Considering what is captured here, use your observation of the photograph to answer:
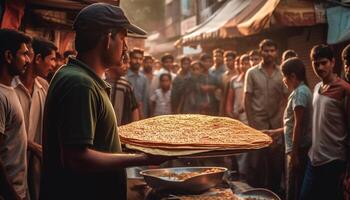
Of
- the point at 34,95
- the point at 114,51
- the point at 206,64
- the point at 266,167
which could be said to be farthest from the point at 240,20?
the point at 114,51

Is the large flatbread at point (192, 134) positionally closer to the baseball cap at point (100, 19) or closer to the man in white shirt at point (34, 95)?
the baseball cap at point (100, 19)

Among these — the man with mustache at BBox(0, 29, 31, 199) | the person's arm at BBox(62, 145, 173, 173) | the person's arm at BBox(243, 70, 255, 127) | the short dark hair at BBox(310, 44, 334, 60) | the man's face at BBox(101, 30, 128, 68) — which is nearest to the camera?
the person's arm at BBox(62, 145, 173, 173)

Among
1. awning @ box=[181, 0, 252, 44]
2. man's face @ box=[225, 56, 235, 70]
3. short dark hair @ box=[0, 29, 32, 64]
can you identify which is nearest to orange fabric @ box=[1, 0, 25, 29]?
short dark hair @ box=[0, 29, 32, 64]

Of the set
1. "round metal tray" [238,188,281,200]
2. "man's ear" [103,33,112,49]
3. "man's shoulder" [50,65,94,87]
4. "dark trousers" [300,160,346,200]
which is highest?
"man's ear" [103,33,112,49]

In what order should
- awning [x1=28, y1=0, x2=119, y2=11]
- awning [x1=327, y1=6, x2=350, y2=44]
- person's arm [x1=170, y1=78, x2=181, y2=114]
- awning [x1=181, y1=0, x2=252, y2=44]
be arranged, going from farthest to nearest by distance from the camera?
awning [x1=181, y1=0, x2=252, y2=44] → person's arm [x1=170, y1=78, x2=181, y2=114] → awning [x1=327, y1=6, x2=350, y2=44] → awning [x1=28, y1=0, x2=119, y2=11]

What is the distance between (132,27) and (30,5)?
4.25 m

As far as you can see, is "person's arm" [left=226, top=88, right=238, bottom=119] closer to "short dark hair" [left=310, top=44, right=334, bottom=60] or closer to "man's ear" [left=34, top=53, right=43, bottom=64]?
"short dark hair" [left=310, top=44, right=334, bottom=60]

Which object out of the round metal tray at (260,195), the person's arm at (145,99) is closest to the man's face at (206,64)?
the person's arm at (145,99)

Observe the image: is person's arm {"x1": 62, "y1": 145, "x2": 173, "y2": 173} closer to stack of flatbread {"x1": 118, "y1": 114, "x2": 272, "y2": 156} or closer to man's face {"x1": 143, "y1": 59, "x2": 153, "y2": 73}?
stack of flatbread {"x1": 118, "y1": 114, "x2": 272, "y2": 156}

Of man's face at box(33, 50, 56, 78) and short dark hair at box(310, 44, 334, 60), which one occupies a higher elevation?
short dark hair at box(310, 44, 334, 60)

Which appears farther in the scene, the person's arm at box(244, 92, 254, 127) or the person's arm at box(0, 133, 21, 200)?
the person's arm at box(244, 92, 254, 127)

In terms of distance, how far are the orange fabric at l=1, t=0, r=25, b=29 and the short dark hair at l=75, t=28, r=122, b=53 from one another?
11.2 feet

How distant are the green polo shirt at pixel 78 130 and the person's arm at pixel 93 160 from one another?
1.6 inches

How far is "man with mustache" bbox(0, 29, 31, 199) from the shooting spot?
143 inches
